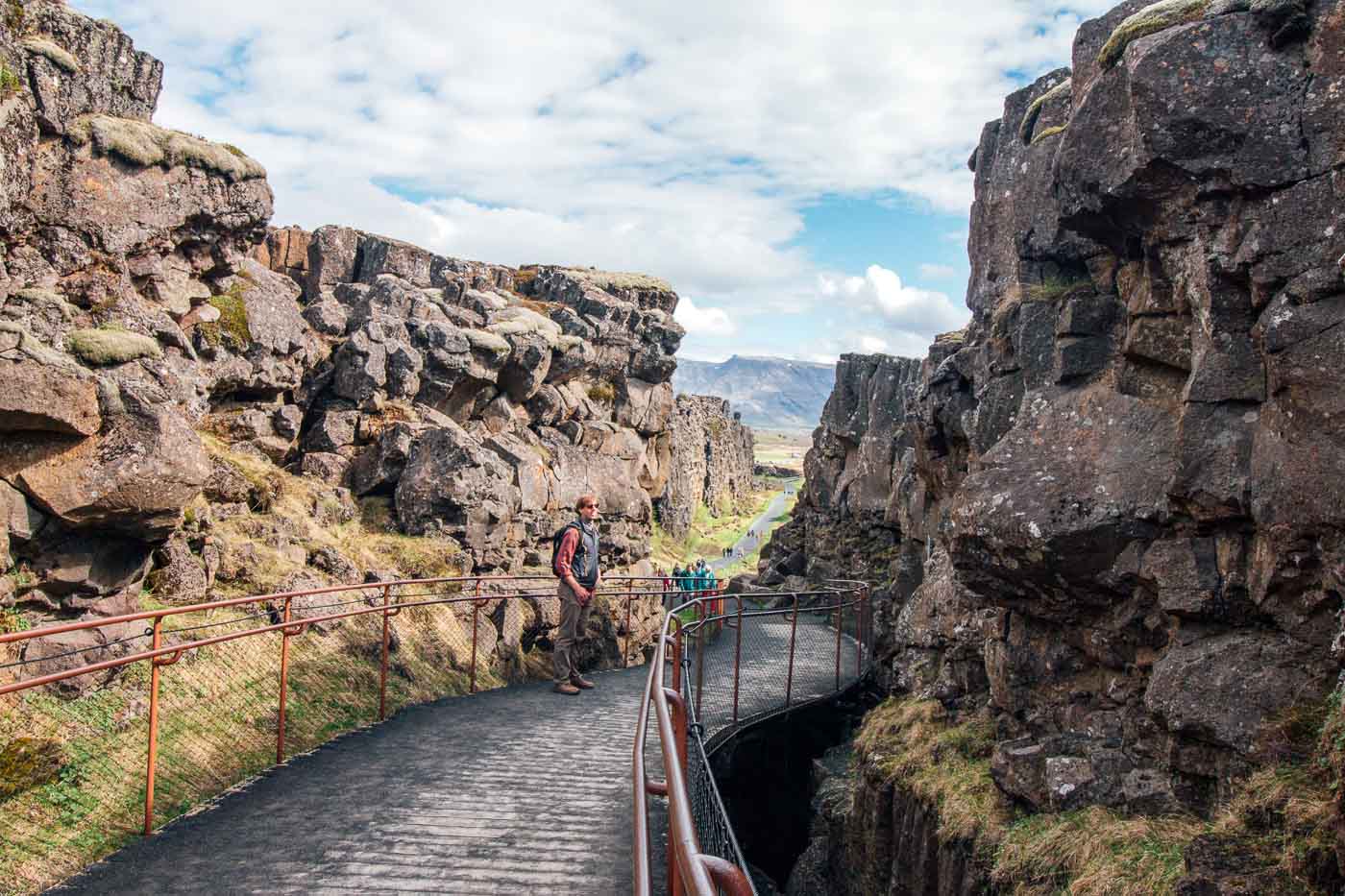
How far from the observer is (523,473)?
19.7 metres

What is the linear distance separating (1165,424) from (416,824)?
740 cm

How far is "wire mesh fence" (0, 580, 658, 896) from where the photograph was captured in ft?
21.4

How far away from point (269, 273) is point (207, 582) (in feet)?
30.2

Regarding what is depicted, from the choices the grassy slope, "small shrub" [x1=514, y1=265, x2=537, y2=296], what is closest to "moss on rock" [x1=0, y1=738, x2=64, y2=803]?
the grassy slope

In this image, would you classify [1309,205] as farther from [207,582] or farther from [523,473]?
[523,473]

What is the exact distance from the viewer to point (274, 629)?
7719 millimetres

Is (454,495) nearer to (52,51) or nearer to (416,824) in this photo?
(52,51)

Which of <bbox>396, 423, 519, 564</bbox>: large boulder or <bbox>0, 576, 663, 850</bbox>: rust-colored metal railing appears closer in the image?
<bbox>0, 576, 663, 850</bbox>: rust-colored metal railing

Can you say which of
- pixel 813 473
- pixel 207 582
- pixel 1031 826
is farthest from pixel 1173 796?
pixel 813 473

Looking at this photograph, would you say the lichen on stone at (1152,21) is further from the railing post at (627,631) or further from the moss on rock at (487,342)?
the moss on rock at (487,342)

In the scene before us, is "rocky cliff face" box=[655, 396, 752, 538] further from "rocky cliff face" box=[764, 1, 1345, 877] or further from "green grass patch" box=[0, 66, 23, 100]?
"rocky cliff face" box=[764, 1, 1345, 877]

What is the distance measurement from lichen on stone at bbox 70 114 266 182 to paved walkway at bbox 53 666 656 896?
10.1 meters

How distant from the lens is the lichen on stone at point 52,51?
11.7 metres

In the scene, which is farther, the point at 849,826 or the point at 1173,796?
the point at 849,826
